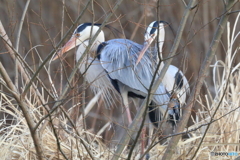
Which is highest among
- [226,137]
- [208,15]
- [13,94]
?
[208,15]

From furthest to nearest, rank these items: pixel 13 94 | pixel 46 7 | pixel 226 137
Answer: pixel 46 7 → pixel 226 137 → pixel 13 94

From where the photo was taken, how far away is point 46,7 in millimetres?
5273

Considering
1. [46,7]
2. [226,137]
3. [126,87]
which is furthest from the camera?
[46,7]

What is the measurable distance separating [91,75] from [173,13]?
6.49 feet

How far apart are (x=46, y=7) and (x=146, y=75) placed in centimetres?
269

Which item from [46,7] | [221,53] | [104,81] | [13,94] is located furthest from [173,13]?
[13,94]

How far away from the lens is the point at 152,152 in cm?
282

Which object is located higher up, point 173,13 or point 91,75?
point 173,13

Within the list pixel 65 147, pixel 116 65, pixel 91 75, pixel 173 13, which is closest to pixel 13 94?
pixel 65 147

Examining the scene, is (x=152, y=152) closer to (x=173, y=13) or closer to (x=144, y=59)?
(x=144, y=59)

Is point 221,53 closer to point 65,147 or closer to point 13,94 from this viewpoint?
point 65,147

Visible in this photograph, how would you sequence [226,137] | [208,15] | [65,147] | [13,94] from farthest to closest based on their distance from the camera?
[208,15]
[226,137]
[65,147]
[13,94]

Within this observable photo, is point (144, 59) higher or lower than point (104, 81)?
higher

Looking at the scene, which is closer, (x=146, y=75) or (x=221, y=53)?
(x=146, y=75)
